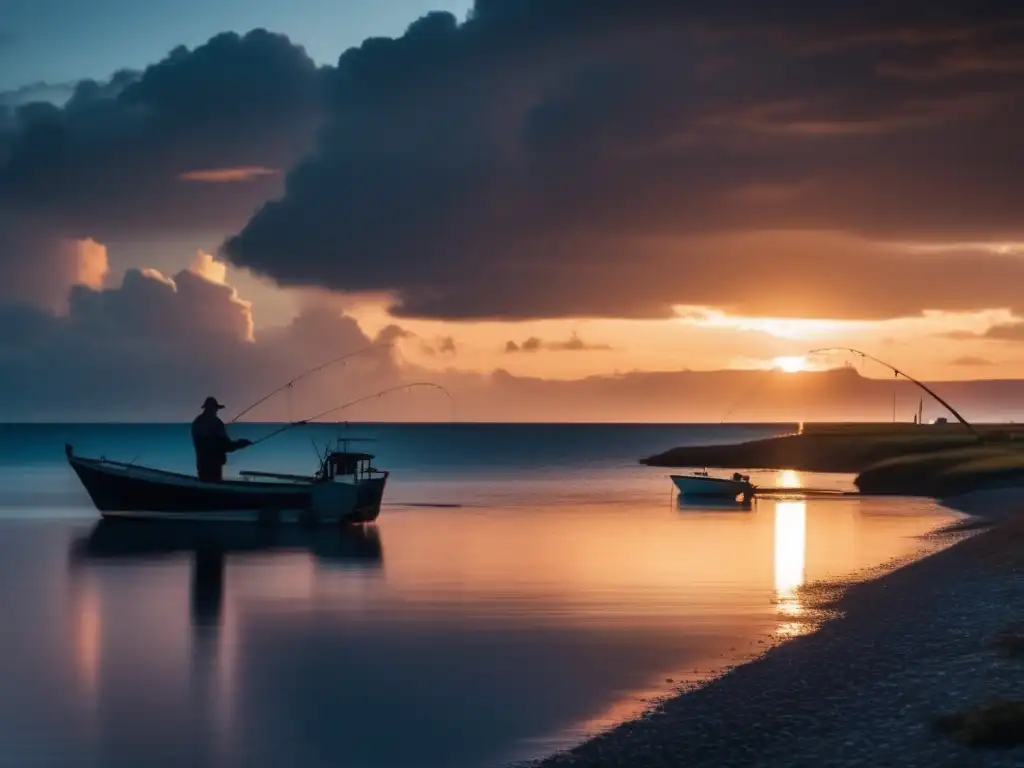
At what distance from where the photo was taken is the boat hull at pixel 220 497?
50844 mm

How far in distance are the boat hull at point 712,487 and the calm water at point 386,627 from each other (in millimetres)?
8888

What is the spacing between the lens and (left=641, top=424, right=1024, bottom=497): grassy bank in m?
68.5

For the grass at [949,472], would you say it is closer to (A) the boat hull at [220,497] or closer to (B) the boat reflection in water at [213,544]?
(A) the boat hull at [220,497]

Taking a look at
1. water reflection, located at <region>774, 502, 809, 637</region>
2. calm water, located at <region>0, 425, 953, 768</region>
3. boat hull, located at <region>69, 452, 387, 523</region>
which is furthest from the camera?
boat hull, located at <region>69, 452, 387, 523</region>

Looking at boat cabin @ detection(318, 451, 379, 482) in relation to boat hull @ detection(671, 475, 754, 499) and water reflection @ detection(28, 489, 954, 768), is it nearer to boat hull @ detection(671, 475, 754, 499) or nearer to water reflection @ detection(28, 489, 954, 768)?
water reflection @ detection(28, 489, 954, 768)

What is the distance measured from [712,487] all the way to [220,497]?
2836cm

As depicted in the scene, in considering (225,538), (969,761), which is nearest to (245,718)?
(969,761)

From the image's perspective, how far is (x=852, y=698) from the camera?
16844 mm

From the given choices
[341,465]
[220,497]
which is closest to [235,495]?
[220,497]

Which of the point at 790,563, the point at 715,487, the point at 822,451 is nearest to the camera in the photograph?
the point at 790,563

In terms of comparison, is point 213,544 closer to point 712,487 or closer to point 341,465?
point 341,465

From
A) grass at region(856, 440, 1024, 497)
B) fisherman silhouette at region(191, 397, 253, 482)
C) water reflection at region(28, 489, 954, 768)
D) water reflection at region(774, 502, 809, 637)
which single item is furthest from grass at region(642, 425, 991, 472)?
fisherman silhouette at region(191, 397, 253, 482)

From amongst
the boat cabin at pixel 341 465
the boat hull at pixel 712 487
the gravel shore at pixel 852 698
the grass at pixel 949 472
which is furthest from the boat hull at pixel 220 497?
the grass at pixel 949 472

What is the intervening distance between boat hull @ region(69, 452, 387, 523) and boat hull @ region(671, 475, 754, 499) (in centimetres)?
2065
